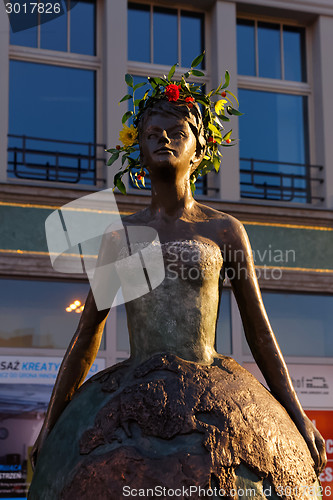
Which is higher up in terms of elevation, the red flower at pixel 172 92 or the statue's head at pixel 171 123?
the red flower at pixel 172 92

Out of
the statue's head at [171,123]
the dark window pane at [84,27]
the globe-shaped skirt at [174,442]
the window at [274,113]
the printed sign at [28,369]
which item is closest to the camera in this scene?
the globe-shaped skirt at [174,442]

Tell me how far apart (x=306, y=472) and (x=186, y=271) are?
836mm

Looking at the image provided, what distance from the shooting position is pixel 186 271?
323cm

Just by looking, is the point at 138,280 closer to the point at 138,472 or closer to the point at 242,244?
the point at 242,244

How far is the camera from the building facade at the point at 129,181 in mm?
12695

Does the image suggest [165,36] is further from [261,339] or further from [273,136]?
[261,339]

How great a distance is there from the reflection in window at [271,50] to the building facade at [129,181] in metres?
0.02

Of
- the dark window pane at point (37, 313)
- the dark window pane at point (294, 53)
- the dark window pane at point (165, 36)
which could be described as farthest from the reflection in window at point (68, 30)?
the dark window pane at point (37, 313)

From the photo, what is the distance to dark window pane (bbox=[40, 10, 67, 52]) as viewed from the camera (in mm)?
13992

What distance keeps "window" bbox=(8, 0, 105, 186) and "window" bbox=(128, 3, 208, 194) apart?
70cm

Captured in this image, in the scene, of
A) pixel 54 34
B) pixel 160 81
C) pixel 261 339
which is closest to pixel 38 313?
pixel 54 34

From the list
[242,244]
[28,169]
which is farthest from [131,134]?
[28,169]

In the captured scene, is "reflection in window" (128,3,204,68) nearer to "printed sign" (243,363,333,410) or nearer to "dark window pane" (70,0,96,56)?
"dark window pane" (70,0,96,56)

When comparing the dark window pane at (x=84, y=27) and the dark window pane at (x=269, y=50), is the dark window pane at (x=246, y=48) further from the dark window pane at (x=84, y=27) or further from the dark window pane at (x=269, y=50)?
the dark window pane at (x=84, y=27)
